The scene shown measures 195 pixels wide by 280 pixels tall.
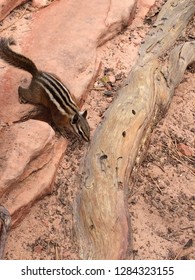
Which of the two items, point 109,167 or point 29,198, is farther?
point 109,167

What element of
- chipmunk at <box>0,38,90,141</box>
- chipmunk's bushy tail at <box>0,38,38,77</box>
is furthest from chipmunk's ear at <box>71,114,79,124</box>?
chipmunk's bushy tail at <box>0,38,38,77</box>

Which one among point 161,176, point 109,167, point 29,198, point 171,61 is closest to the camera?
point 29,198

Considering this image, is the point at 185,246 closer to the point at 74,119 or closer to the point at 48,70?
the point at 74,119

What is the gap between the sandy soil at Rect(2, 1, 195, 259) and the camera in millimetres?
4230

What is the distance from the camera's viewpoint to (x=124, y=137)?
4871 millimetres

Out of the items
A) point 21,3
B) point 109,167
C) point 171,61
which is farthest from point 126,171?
point 21,3

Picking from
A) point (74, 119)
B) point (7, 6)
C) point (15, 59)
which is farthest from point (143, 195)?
point (7, 6)

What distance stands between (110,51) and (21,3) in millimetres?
1205

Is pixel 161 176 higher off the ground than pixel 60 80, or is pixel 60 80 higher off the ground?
pixel 60 80

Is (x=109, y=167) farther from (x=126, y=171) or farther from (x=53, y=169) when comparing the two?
(x=53, y=169)

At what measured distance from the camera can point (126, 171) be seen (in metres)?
4.67

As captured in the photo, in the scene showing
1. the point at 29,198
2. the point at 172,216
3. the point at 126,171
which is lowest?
the point at 172,216

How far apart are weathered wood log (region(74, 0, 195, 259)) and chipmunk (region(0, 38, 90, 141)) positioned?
0.22m

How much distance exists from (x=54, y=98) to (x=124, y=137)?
72 centimetres
